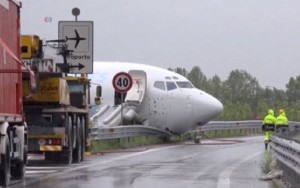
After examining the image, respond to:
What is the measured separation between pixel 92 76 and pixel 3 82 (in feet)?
67.4

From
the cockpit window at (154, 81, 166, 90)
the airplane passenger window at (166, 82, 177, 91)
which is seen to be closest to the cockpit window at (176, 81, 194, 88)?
the airplane passenger window at (166, 82, 177, 91)

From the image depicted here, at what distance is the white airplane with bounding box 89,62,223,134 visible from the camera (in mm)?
36375

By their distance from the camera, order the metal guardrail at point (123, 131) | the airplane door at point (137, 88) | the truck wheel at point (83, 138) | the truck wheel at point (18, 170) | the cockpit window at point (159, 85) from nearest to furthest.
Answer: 1. the truck wheel at point (18, 170)
2. the truck wheel at point (83, 138)
3. the metal guardrail at point (123, 131)
4. the airplane door at point (137, 88)
5. the cockpit window at point (159, 85)

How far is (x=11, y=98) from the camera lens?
17328 mm

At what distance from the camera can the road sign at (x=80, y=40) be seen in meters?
28.9

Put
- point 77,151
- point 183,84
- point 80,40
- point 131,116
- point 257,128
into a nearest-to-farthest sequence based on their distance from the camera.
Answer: point 77,151 < point 80,40 < point 131,116 < point 183,84 < point 257,128

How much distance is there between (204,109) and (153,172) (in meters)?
17.1

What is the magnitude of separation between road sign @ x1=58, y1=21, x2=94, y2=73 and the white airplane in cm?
703

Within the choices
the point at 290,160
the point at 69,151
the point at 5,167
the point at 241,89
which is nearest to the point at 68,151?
the point at 69,151

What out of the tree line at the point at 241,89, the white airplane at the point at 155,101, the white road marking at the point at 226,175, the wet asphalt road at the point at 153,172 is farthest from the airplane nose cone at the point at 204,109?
the tree line at the point at 241,89

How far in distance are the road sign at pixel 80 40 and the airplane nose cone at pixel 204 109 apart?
873 centimetres

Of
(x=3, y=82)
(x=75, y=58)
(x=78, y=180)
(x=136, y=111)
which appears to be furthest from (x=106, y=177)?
(x=136, y=111)

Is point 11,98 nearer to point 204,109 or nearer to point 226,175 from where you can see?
point 226,175

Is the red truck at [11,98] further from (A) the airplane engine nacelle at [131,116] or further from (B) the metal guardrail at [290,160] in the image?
(A) the airplane engine nacelle at [131,116]
